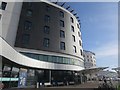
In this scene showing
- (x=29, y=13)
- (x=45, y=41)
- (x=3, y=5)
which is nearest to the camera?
(x=3, y=5)

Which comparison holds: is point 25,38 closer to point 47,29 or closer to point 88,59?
point 47,29

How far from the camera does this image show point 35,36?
4512cm

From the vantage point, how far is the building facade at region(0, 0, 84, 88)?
1629 inches

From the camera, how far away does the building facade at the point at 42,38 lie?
4138 centimetres

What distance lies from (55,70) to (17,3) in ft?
59.4

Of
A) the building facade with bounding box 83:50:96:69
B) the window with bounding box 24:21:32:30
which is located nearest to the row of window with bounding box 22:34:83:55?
the window with bounding box 24:21:32:30

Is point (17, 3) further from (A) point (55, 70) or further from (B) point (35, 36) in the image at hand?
(A) point (55, 70)

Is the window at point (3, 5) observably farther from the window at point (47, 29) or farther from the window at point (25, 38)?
the window at point (47, 29)

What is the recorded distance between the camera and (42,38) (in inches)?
1817

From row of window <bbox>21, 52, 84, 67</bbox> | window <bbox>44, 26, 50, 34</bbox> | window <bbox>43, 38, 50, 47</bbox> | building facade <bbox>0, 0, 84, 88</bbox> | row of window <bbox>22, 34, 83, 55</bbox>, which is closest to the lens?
building facade <bbox>0, 0, 84, 88</bbox>

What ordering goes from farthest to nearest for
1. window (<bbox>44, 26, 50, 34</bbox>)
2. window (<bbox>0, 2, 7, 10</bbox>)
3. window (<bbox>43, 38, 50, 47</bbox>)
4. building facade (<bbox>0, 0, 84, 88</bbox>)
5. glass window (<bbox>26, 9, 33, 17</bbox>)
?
window (<bbox>44, 26, 50, 34</bbox>) < window (<bbox>43, 38, 50, 47</bbox>) < glass window (<bbox>26, 9, 33, 17</bbox>) < window (<bbox>0, 2, 7, 10</bbox>) < building facade (<bbox>0, 0, 84, 88</bbox>)

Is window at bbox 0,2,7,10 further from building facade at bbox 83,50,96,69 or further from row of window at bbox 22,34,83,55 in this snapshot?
→ building facade at bbox 83,50,96,69

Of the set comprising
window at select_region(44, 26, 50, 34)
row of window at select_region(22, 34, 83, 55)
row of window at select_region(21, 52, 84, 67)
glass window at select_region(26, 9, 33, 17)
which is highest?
glass window at select_region(26, 9, 33, 17)

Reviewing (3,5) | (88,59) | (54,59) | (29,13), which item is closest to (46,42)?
(54,59)
